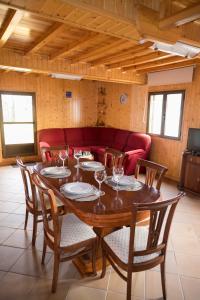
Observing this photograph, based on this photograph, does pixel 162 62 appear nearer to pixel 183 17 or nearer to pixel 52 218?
pixel 183 17

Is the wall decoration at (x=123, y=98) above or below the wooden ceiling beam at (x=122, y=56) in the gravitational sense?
below

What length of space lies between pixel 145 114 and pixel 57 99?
258cm

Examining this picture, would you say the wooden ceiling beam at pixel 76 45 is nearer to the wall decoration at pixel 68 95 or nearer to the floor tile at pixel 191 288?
the wall decoration at pixel 68 95

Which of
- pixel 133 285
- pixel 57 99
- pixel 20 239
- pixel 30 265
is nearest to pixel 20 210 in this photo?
pixel 20 239

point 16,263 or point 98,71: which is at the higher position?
point 98,71

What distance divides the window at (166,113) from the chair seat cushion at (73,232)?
3434 mm

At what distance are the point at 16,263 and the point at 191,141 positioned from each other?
3492 millimetres

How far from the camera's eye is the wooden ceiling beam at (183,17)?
153 centimetres

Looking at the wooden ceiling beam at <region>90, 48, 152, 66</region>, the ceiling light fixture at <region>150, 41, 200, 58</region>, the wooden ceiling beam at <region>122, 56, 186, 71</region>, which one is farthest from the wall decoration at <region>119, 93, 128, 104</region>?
the ceiling light fixture at <region>150, 41, 200, 58</region>

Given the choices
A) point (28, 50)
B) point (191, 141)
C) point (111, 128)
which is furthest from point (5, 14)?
point (111, 128)

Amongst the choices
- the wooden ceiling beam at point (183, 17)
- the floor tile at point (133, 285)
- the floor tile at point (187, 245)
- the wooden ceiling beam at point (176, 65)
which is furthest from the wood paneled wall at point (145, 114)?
the floor tile at point (133, 285)

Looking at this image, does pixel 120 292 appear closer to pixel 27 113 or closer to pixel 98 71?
pixel 98 71

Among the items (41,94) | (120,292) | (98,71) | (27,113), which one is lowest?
(120,292)

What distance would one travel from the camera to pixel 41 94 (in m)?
5.79
